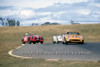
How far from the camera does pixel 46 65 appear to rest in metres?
11.3

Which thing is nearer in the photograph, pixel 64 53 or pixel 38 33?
pixel 64 53

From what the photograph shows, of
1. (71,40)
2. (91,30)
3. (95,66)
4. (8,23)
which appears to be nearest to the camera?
(95,66)

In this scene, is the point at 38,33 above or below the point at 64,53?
below

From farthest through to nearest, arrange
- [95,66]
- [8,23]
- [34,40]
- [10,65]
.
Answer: [8,23] < [34,40] < [10,65] < [95,66]

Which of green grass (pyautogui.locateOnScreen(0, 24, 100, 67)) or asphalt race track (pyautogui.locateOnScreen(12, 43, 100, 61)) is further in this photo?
asphalt race track (pyautogui.locateOnScreen(12, 43, 100, 61))

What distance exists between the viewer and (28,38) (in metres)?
29.6

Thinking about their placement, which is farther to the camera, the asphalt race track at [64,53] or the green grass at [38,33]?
the asphalt race track at [64,53]

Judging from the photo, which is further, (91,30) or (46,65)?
(91,30)

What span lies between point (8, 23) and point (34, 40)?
139 meters

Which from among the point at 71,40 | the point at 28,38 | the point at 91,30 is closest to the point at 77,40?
the point at 71,40

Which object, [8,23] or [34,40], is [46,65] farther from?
[8,23]

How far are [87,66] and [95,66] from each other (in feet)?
1.14

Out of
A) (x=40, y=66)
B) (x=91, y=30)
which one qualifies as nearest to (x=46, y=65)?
(x=40, y=66)

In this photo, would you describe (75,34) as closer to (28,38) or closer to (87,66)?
(28,38)
